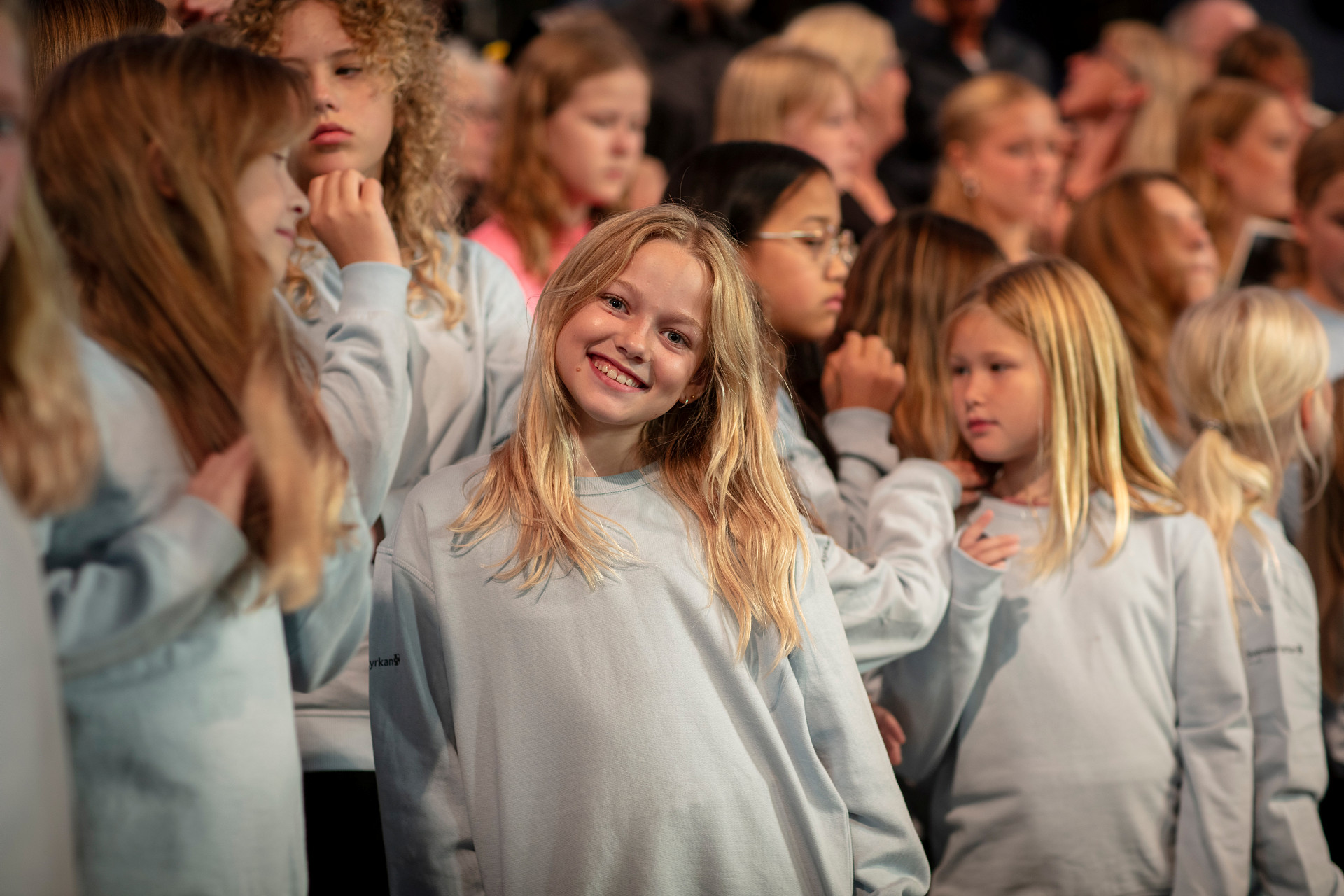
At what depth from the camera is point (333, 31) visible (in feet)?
6.46

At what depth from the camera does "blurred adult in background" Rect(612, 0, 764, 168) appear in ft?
14.4

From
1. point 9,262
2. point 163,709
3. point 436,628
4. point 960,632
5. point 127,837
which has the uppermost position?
point 9,262

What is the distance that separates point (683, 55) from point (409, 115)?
9.14ft

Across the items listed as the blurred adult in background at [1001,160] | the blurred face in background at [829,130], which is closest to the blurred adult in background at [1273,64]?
the blurred adult in background at [1001,160]

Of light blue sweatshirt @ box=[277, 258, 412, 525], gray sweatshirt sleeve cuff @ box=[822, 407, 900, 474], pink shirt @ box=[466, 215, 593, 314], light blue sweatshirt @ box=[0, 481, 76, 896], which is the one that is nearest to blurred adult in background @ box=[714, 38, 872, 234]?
pink shirt @ box=[466, 215, 593, 314]

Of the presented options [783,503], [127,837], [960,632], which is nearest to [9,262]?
[127,837]

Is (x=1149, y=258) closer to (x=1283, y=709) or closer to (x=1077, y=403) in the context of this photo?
(x=1077, y=403)

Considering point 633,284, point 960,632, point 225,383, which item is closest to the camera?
point 225,383

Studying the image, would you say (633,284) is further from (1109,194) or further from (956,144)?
(956,144)

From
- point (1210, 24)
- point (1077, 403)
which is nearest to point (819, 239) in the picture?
point (1077, 403)

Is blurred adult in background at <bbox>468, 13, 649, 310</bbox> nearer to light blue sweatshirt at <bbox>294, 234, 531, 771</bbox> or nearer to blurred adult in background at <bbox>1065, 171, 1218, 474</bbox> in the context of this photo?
light blue sweatshirt at <bbox>294, 234, 531, 771</bbox>

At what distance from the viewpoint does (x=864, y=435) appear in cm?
244

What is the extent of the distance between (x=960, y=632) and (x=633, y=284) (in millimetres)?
877

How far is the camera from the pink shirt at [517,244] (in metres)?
3.14
